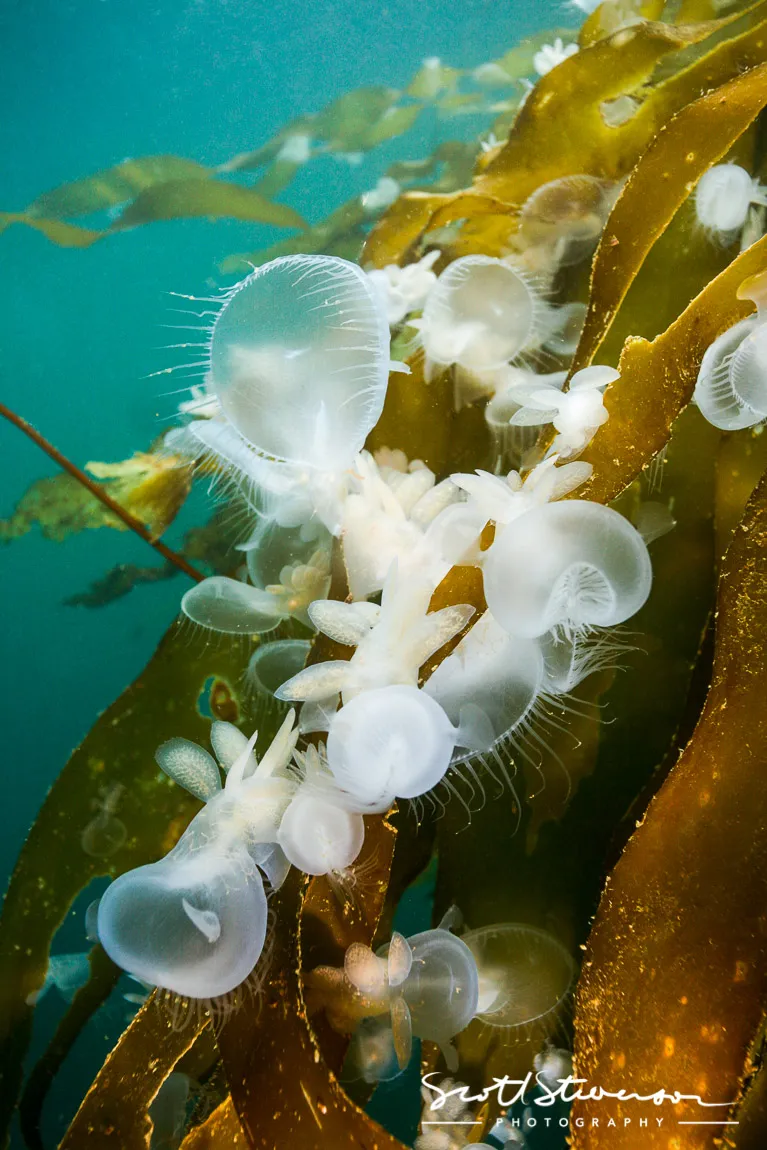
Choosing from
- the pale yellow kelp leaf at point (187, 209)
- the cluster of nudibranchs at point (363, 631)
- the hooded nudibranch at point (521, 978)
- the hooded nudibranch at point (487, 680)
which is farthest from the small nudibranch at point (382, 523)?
the pale yellow kelp leaf at point (187, 209)

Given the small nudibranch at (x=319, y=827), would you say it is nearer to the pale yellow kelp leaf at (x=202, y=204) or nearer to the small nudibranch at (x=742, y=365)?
the small nudibranch at (x=742, y=365)

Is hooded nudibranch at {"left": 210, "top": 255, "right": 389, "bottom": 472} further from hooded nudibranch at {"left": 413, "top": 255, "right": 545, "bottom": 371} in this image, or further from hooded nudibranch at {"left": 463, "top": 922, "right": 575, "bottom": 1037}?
hooded nudibranch at {"left": 463, "top": 922, "right": 575, "bottom": 1037}

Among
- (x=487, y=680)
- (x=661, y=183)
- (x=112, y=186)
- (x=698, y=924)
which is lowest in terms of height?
(x=698, y=924)

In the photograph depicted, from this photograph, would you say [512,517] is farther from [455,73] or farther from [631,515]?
[455,73]

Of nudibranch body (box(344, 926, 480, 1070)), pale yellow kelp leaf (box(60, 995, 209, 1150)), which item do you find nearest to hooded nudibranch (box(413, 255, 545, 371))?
nudibranch body (box(344, 926, 480, 1070))

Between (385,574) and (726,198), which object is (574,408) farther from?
(726,198)

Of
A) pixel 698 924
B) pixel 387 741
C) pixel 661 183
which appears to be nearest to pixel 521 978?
pixel 698 924
